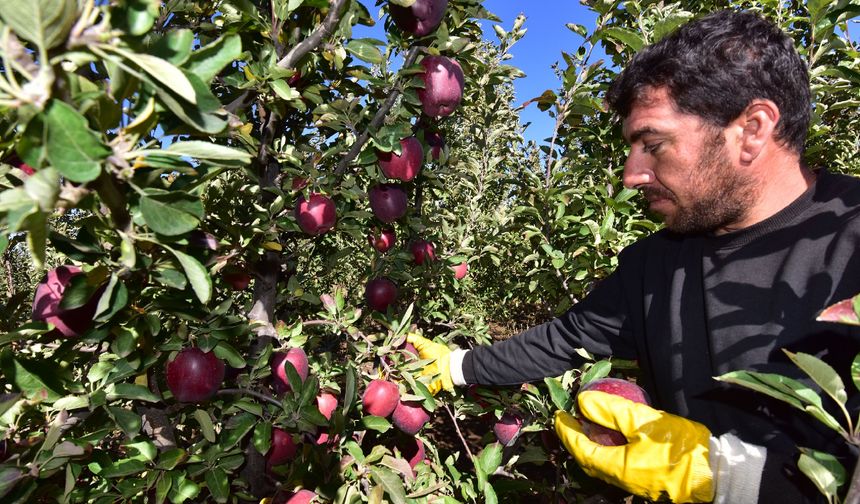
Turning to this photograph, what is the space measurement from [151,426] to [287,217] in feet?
2.34

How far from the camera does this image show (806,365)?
0.70m

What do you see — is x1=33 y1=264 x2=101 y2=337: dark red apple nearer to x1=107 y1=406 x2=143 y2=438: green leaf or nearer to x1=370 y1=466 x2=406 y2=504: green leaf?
x1=107 y1=406 x2=143 y2=438: green leaf

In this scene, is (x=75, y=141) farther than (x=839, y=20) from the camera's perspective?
No

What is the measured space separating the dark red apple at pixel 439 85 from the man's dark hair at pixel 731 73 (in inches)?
23.7

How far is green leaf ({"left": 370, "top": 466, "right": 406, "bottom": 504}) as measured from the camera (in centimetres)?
129

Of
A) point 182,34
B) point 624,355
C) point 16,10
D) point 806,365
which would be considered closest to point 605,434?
point 624,355

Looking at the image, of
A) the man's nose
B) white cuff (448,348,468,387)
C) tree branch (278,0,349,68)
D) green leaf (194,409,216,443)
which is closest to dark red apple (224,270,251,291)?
green leaf (194,409,216,443)

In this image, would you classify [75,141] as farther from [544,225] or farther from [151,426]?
[544,225]

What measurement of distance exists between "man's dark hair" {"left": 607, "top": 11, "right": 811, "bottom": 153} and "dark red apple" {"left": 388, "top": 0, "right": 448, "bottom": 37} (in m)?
0.70

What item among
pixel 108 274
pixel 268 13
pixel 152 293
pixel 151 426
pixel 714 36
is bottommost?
pixel 151 426

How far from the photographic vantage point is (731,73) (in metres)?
1.48

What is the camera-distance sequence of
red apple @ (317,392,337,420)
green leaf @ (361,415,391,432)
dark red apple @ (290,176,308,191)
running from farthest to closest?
red apple @ (317,392,337,420)
dark red apple @ (290,176,308,191)
green leaf @ (361,415,391,432)

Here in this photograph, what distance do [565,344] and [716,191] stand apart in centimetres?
75

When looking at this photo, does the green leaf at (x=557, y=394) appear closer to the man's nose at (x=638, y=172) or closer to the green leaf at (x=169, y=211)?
the man's nose at (x=638, y=172)
